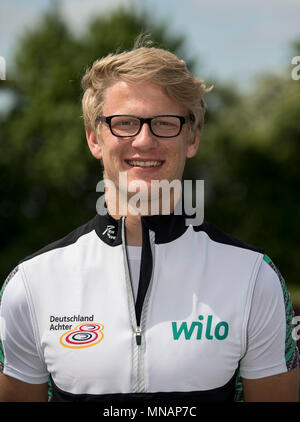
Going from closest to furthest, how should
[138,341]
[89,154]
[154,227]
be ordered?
1. [138,341]
2. [154,227]
3. [89,154]

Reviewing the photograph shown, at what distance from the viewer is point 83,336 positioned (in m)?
2.88

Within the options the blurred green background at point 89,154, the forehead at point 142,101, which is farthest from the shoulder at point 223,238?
the blurred green background at point 89,154

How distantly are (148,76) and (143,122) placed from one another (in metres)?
0.25

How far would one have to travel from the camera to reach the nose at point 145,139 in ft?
9.48

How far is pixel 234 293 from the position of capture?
2922mm

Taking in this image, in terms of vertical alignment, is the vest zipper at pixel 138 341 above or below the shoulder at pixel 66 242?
below

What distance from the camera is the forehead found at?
2926 millimetres

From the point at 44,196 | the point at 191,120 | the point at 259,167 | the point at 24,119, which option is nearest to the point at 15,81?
the point at 24,119

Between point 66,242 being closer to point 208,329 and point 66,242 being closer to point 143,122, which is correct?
point 143,122

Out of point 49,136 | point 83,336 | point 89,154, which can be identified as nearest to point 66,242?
point 83,336

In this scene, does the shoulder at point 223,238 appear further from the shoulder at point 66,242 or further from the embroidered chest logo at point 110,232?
the shoulder at point 66,242

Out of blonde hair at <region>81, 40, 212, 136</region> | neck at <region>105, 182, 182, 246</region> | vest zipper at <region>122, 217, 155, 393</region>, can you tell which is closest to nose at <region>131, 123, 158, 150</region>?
blonde hair at <region>81, 40, 212, 136</region>

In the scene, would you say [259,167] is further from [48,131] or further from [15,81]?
[15,81]
